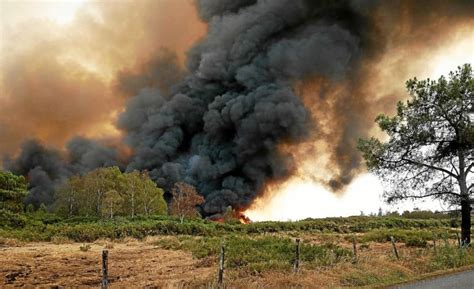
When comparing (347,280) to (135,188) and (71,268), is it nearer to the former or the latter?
(71,268)

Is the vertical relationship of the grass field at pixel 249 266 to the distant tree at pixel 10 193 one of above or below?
below

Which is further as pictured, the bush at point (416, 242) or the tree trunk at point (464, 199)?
the bush at point (416, 242)

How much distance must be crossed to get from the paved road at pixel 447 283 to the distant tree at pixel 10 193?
139ft

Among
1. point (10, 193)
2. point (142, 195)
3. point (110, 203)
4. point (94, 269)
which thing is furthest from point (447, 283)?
point (142, 195)

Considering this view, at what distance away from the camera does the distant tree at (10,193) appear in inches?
1709

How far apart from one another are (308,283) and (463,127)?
13793 millimetres

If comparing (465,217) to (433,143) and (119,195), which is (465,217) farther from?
(119,195)

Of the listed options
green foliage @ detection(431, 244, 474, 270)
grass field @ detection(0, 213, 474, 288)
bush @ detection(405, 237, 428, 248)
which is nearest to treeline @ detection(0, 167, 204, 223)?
grass field @ detection(0, 213, 474, 288)

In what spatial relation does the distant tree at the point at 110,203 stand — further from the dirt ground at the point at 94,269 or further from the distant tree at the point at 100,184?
the dirt ground at the point at 94,269

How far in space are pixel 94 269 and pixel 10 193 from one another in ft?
102

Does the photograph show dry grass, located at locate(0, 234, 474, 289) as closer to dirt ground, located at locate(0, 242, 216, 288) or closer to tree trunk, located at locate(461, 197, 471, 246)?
dirt ground, located at locate(0, 242, 216, 288)

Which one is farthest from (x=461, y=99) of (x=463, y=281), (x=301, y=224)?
(x=301, y=224)

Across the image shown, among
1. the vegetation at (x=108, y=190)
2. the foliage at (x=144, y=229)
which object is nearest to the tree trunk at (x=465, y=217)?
the foliage at (x=144, y=229)

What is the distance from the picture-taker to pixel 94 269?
18.2 metres
